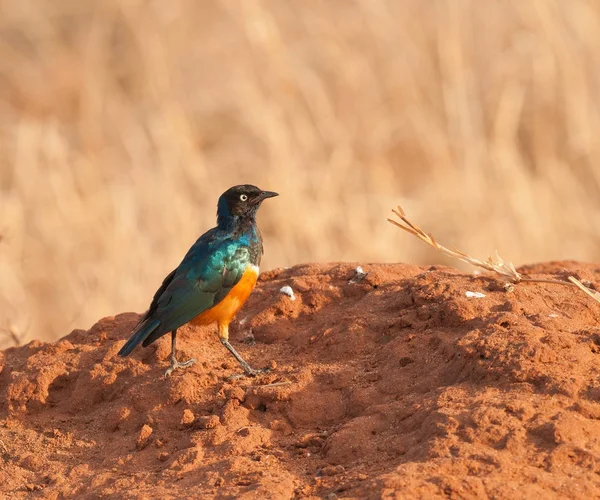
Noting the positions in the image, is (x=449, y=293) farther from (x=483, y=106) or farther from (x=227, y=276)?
(x=483, y=106)

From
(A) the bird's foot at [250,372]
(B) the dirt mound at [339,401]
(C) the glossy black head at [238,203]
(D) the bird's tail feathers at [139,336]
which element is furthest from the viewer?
(C) the glossy black head at [238,203]

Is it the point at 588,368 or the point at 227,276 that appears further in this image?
the point at 227,276

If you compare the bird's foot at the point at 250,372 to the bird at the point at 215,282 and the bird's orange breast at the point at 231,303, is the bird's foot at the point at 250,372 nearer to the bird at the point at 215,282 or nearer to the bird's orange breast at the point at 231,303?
the bird at the point at 215,282

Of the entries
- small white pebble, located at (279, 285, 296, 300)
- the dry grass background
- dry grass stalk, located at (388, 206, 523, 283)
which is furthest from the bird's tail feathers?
the dry grass background

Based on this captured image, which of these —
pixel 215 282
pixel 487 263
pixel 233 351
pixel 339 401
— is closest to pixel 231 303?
pixel 215 282

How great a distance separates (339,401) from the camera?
4062mm

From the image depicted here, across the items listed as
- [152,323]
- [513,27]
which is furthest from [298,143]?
[152,323]

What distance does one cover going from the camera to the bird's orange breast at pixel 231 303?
16.2 ft

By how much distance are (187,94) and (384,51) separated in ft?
9.53

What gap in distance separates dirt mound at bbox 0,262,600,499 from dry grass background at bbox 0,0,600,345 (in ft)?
14.2

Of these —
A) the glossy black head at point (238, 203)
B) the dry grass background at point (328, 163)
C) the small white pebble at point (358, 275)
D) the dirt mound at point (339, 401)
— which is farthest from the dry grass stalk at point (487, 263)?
the dry grass background at point (328, 163)

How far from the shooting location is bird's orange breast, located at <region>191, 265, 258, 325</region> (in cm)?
495

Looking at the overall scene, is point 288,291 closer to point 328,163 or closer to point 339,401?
point 339,401

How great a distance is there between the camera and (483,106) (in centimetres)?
1125
